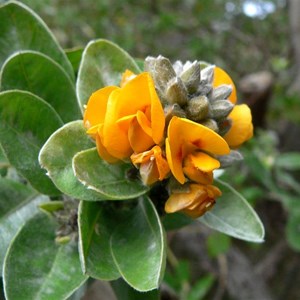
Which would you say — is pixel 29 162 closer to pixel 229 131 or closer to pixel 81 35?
pixel 229 131

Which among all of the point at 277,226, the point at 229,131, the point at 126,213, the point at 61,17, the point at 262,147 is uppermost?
the point at 229,131

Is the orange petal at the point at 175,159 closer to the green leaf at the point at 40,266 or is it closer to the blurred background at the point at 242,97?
the green leaf at the point at 40,266

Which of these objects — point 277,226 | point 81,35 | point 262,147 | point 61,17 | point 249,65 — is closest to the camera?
point 262,147

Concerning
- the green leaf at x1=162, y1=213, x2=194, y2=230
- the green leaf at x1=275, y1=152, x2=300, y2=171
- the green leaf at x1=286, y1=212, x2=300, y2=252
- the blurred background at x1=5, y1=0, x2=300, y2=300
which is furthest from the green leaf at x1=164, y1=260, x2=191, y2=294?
the green leaf at x1=162, y1=213, x2=194, y2=230

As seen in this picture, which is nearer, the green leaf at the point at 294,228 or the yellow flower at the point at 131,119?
the yellow flower at the point at 131,119

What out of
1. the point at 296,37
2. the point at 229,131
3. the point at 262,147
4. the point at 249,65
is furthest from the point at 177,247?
the point at 249,65

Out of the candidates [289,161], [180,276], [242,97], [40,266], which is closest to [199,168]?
[40,266]

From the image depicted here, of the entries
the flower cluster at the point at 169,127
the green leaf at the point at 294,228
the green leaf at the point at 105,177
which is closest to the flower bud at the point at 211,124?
the flower cluster at the point at 169,127

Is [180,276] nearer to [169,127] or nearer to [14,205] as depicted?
[14,205]
